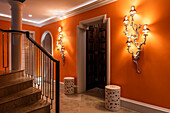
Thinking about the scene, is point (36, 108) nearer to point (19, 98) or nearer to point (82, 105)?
point (19, 98)

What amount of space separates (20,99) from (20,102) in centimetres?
6

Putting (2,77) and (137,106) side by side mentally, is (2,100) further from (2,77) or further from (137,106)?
(137,106)

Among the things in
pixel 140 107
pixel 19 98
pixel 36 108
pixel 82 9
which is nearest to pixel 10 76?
pixel 19 98

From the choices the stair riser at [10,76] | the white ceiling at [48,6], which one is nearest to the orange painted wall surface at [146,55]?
the white ceiling at [48,6]

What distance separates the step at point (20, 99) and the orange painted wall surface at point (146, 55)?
1998mm

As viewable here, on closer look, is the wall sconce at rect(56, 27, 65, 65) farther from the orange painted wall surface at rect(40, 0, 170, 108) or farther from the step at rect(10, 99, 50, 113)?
the step at rect(10, 99, 50, 113)

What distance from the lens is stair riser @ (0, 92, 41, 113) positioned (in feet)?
6.31

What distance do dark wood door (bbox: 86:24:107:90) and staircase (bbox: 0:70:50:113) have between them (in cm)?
240

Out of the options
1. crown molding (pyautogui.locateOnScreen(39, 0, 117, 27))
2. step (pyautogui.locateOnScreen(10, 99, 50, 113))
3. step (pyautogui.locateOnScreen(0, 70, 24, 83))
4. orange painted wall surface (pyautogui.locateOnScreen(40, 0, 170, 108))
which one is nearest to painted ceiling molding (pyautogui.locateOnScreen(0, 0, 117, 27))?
crown molding (pyautogui.locateOnScreen(39, 0, 117, 27))

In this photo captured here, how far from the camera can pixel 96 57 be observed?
495 centimetres

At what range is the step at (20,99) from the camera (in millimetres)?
1938

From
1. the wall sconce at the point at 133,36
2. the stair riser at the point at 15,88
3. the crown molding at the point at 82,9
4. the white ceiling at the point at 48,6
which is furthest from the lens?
the white ceiling at the point at 48,6

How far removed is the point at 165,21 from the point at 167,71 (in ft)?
3.30

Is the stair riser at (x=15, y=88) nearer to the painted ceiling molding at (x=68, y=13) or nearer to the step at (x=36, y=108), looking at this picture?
the step at (x=36, y=108)
